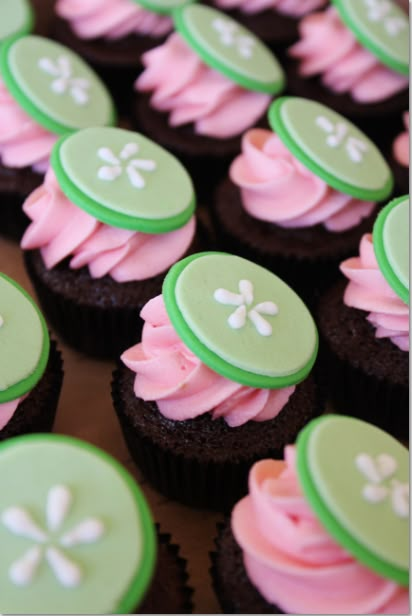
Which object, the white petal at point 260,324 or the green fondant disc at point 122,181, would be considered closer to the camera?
the white petal at point 260,324

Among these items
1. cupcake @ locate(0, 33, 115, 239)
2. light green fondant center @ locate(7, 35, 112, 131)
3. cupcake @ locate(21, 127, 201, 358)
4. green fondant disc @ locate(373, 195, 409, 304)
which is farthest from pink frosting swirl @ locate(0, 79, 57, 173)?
green fondant disc @ locate(373, 195, 409, 304)

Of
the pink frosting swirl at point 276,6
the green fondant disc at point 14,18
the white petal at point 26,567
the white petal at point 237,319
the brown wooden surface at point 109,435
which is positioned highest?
the green fondant disc at point 14,18

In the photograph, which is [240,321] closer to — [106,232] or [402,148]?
[106,232]

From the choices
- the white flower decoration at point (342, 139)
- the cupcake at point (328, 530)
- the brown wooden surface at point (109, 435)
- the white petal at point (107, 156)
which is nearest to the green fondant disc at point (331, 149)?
the white flower decoration at point (342, 139)

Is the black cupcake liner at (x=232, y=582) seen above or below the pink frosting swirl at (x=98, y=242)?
below

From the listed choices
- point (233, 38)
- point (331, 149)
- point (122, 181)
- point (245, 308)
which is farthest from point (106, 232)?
point (233, 38)

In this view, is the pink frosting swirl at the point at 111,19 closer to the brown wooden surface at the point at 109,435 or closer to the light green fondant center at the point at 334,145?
the light green fondant center at the point at 334,145

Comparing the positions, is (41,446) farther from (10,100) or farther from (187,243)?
(10,100)
